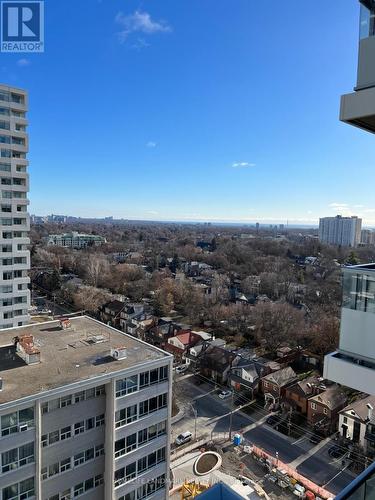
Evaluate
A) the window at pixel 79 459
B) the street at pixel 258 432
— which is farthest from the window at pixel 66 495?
the street at pixel 258 432

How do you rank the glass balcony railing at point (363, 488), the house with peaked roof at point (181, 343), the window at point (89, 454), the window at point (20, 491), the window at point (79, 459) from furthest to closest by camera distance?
the house with peaked roof at point (181, 343), the window at point (89, 454), the window at point (79, 459), the window at point (20, 491), the glass balcony railing at point (363, 488)

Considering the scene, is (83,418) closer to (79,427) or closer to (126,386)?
(79,427)

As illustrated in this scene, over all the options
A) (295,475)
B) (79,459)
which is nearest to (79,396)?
(79,459)

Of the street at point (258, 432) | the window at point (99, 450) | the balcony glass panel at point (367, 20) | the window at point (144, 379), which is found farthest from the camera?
the street at point (258, 432)

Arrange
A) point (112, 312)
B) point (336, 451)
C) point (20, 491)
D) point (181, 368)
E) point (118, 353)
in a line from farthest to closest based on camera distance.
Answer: point (112, 312)
point (181, 368)
point (336, 451)
point (118, 353)
point (20, 491)

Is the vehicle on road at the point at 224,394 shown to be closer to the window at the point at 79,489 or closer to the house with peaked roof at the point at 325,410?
the house with peaked roof at the point at 325,410

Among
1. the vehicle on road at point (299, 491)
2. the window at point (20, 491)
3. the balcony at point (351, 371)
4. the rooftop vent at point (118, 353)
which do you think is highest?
the balcony at point (351, 371)

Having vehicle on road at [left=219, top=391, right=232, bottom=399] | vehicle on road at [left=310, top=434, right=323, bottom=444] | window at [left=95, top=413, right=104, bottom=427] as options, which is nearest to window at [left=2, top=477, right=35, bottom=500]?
window at [left=95, top=413, right=104, bottom=427]

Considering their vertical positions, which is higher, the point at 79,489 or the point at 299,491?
the point at 79,489
